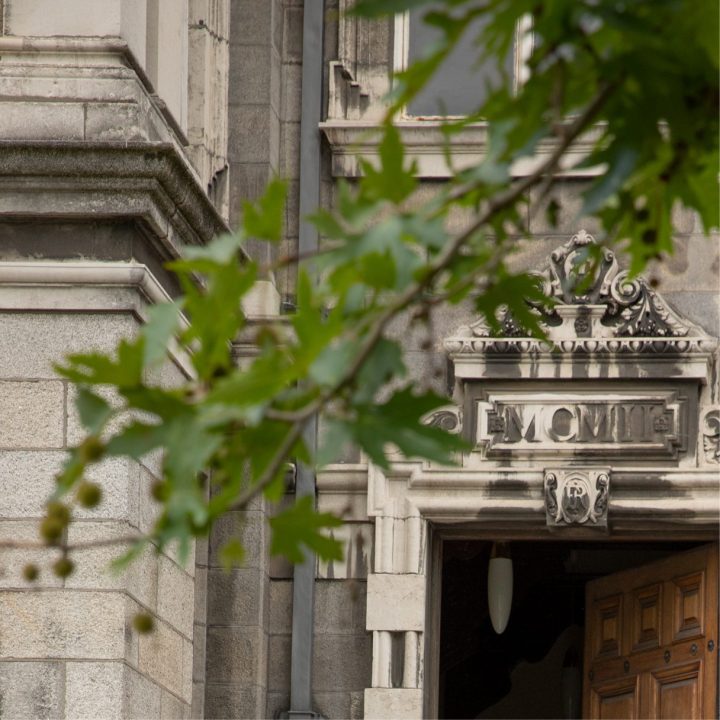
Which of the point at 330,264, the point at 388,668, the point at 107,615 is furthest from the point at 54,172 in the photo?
the point at 330,264

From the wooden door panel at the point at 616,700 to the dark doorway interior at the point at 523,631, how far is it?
213 centimetres

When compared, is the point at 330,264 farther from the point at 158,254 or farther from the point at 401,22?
the point at 401,22

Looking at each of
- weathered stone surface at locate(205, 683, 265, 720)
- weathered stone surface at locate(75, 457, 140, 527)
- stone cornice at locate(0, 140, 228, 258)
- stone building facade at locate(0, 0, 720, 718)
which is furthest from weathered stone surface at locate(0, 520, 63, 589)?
weathered stone surface at locate(205, 683, 265, 720)

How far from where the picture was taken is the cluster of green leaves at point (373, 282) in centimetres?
305

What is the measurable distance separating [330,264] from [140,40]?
18.9 feet

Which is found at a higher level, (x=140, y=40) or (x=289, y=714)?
(x=140, y=40)

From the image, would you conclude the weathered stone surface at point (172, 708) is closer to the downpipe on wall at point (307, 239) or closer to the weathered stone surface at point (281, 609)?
the downpipe on wall at point (307, 239)

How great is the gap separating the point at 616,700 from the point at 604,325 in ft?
7.26

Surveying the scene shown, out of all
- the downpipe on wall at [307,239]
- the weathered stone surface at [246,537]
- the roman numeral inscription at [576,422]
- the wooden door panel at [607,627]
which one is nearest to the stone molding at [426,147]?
the downpipe on wall at [307,239]

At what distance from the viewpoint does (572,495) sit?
1014cm

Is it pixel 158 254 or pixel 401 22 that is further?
pixel 401 22

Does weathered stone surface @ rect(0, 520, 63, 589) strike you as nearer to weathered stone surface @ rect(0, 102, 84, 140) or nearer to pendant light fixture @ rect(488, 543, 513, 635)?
weathered stone surface @ rect(0, 102, 84, 140)

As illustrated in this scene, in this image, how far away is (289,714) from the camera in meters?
10.2

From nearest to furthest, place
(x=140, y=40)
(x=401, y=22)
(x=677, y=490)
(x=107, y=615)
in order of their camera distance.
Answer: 1. (x=107, y=615)
2. (x=140, y=40)
3. (x=677, y=490)
4. (x=401, y=22)
